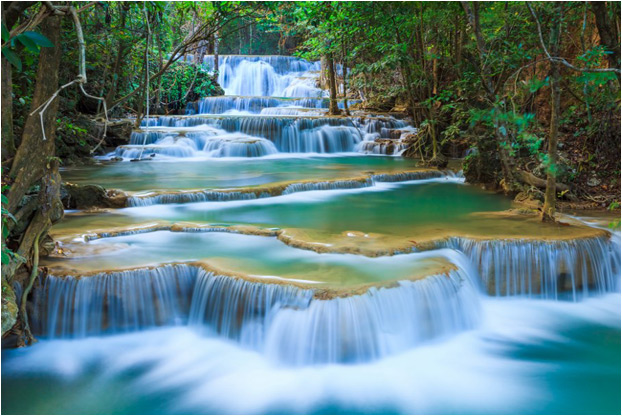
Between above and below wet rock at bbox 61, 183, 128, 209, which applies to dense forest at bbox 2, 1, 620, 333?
above

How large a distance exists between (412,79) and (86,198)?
8.42 meters

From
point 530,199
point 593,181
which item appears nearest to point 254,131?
point 530,199

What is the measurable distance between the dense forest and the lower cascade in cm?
53

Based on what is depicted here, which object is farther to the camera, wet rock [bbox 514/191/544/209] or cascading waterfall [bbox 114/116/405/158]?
cascading waterfall [bbox 114/116/405/158]

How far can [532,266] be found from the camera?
568cm

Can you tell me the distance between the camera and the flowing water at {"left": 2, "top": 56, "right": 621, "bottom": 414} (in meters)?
4.12

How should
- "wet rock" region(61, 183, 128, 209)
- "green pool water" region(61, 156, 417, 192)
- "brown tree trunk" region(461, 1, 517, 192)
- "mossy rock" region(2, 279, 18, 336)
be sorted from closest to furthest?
"mossy rock" region(2, 279, 18, 336) → "brown tree trunk" region(461, 1, 517, 192) → "wet rock" region(61, 183, 128, 209) → "green pool water" region(61, 156, 417, 192)

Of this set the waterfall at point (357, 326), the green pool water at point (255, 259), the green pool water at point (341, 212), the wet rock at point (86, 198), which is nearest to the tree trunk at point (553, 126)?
the green pool water at point (341, 212)

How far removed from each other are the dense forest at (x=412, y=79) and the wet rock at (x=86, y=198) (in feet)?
0.33

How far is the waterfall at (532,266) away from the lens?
18.6ft

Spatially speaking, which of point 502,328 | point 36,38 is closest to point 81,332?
point 36,38

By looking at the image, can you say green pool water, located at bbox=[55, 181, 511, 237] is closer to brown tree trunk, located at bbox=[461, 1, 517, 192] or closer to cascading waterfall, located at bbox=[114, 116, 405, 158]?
brown tree trunk, located at bbox=[461, 1, 517, 192]

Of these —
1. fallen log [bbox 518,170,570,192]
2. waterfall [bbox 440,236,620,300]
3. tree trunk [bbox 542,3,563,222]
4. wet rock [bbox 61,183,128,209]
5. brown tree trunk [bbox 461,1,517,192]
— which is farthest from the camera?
fallen log [bbox 518,170,570,192]

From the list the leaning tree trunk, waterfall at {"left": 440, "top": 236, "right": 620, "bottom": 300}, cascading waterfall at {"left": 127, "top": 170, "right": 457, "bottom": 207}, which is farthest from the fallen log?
the leaning tree trunk
